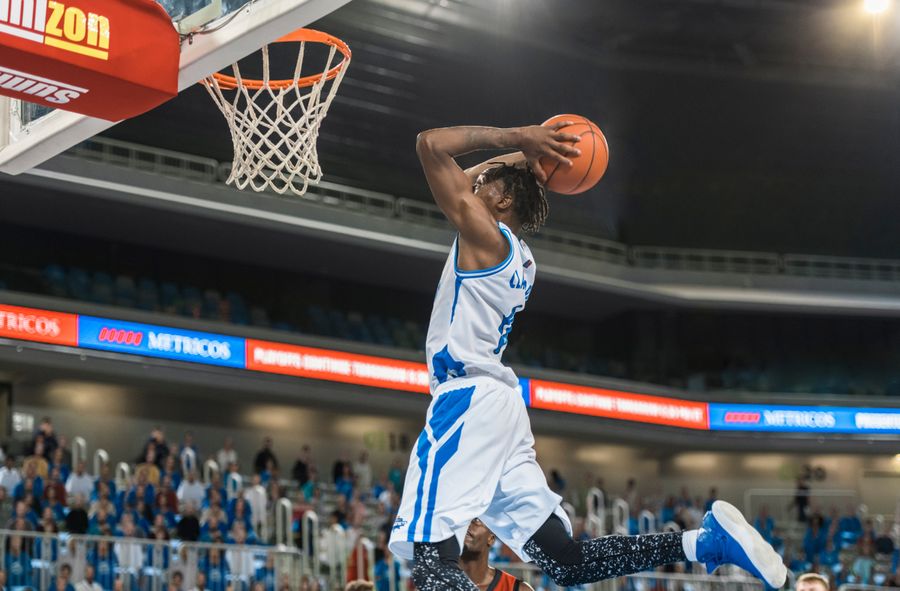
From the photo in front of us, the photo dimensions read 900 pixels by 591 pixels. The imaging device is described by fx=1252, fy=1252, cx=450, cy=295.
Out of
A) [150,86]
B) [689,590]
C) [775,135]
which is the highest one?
[775,135]

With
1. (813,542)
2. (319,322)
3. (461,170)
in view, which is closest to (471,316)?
(461,170)

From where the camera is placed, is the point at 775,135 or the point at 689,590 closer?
the point at 689,590

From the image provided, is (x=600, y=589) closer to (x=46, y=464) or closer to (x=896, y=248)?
(x=46, y=464)

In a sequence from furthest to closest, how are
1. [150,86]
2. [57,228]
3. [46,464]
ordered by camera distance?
[57,228], [46,464], [150,86]

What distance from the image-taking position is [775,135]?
2975 centimetres

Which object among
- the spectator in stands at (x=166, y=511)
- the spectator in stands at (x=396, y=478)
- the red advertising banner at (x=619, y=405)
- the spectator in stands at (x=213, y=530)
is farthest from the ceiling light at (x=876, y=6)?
the spectator in stands at (x=166, y=511)

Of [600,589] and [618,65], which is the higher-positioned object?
[618,65]

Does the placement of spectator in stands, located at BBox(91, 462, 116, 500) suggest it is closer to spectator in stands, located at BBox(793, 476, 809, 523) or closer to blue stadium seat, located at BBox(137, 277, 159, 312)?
blue stadium seat, located at BBox(137, 277, 159, 312)

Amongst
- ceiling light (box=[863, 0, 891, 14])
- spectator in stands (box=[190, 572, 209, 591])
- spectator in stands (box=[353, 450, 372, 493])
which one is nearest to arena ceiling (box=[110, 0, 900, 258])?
ceiling light (box=[863, 0, 891, 14])

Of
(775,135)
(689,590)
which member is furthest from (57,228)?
(775,135)

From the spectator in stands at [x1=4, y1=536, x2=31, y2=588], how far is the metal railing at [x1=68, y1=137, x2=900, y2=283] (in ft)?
36.4

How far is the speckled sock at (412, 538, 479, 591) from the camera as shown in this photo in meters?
4.39

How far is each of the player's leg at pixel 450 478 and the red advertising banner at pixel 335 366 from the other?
19100mm

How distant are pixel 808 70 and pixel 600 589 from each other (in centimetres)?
1755
